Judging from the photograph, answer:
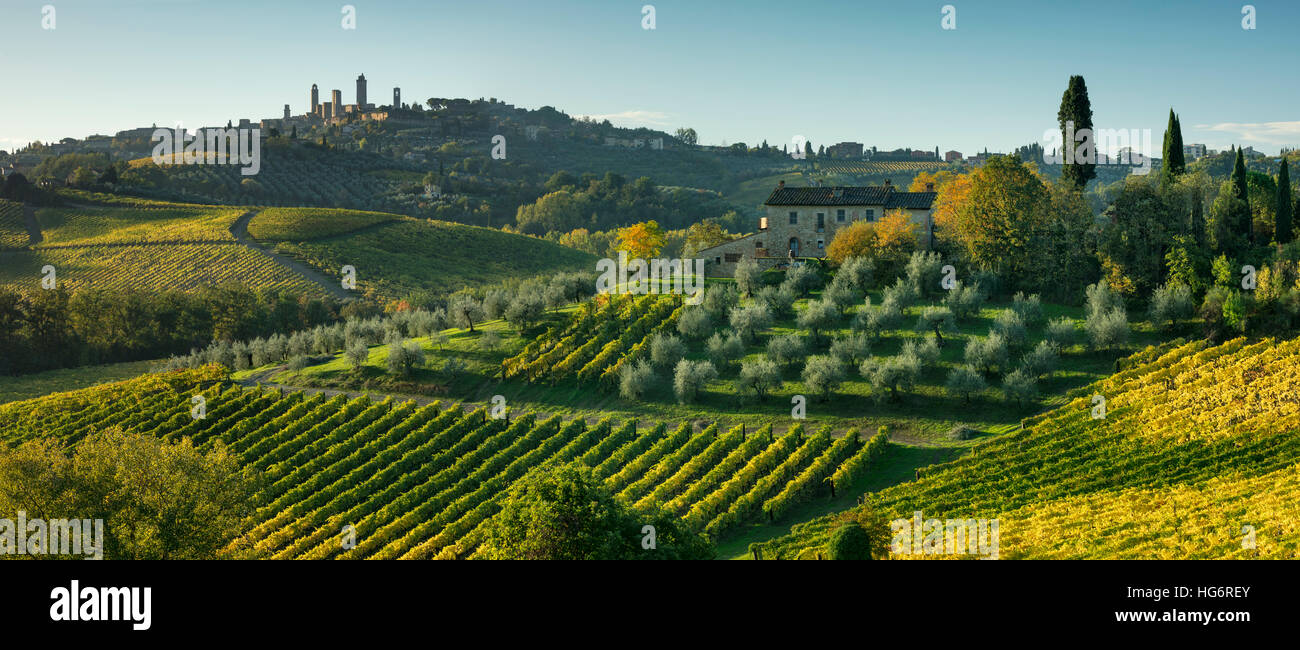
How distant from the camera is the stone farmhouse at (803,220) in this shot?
7325 centimetres

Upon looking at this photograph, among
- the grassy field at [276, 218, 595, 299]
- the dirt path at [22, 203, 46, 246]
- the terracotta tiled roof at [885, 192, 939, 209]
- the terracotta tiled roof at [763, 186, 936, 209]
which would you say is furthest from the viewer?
the dirt path at [22, 203, 46, 246]

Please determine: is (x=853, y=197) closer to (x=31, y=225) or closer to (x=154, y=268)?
(x=154, y=268)

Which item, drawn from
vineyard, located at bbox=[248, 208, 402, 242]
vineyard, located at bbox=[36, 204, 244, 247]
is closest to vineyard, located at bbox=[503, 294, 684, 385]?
vineyard, located at bbox=[248, 208, 402, 242]

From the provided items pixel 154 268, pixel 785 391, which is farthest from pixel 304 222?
pixel 785 391

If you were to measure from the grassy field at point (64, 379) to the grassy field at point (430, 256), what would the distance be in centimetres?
2855

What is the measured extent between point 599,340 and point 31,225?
106171mm

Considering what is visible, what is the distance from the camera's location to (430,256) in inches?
5000

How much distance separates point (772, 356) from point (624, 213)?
436 feet

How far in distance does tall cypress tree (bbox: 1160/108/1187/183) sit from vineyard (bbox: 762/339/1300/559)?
66.5 ft

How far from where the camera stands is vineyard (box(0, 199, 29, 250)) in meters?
121

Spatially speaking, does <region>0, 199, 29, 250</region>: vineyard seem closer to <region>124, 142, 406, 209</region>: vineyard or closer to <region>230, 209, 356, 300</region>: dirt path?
<region>124, 142, 406, 209</region>: vineyard
